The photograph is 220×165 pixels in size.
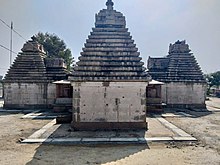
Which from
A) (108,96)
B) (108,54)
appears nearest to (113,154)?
(108,96)

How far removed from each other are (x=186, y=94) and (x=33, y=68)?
14281mm

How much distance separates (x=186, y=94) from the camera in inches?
809

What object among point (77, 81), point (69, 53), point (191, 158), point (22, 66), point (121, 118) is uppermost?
point (69, 53)

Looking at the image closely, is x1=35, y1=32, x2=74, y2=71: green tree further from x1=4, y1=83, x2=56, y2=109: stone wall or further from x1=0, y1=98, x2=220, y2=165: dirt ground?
x1=0, y1=98, x2=220, y2=165: dirt ground

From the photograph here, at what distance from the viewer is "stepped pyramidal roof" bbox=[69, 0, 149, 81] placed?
1059cm

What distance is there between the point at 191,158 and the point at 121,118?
421 centimetres

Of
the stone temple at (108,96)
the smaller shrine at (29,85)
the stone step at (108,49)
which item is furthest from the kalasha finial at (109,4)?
the smaller shrine at (29,85)

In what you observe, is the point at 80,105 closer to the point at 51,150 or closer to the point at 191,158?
the point at 51,150

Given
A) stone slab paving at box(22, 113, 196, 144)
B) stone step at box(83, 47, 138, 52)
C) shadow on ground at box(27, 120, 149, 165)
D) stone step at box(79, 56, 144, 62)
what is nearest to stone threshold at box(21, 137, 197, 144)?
stone slab paving at box(22, 113, 196, 144)

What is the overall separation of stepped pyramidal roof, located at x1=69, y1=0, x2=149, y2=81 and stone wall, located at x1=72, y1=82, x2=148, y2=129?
39 cm

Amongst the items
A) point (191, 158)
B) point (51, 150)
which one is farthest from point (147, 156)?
point (51, 150)

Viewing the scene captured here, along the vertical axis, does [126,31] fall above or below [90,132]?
above

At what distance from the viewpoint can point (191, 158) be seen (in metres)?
6.96

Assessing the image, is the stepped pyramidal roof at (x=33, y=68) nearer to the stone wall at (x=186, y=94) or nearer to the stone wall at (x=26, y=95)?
the stone wall at (x=26, y=95)
